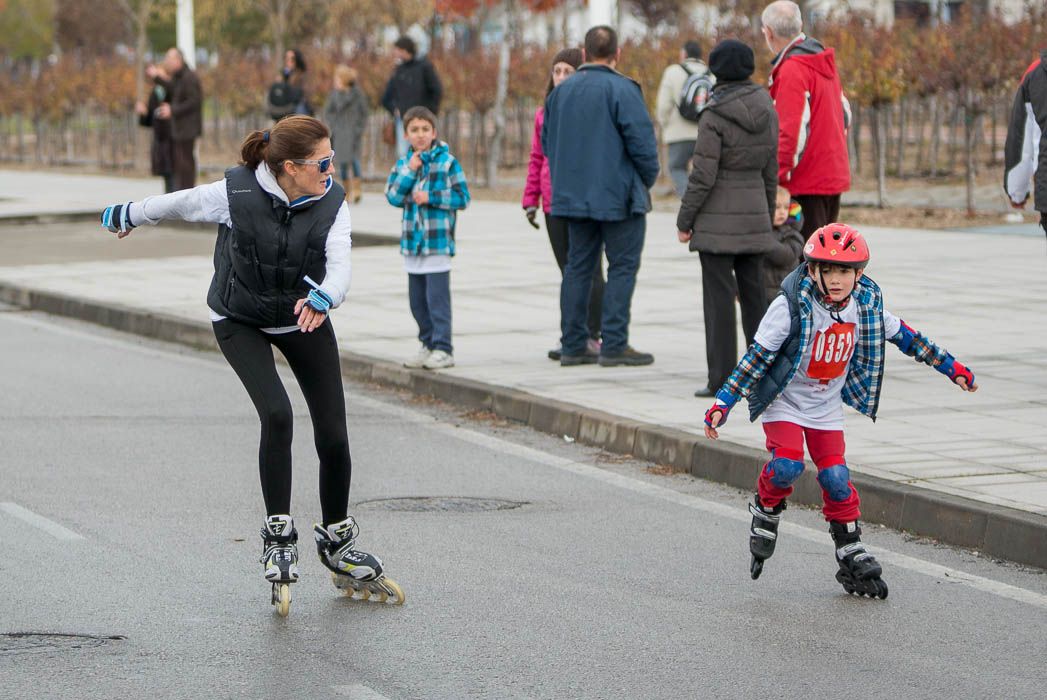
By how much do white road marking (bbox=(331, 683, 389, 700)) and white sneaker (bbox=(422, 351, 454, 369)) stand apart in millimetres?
5960

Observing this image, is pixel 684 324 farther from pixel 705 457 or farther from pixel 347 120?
pixel 347 120

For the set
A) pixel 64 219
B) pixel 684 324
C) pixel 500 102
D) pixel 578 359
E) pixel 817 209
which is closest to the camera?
pixel 817 209

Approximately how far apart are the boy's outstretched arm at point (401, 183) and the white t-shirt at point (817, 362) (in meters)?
4.96

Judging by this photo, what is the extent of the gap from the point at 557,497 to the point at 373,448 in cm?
153

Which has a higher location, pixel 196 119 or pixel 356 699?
pixel 196 119

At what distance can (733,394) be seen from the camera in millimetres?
6273

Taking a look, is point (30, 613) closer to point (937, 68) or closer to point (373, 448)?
point (373, 448)

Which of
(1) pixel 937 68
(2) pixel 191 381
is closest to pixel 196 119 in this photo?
(1) pixel 937 68

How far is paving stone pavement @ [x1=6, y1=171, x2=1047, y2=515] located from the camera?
8.41m

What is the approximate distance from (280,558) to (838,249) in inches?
81.0

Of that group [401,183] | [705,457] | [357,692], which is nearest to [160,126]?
[401,183]

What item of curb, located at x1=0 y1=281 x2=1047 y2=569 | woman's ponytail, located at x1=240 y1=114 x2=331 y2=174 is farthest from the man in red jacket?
woman's ponytail, located at x1=240 y1=114 x2=331 y2=174

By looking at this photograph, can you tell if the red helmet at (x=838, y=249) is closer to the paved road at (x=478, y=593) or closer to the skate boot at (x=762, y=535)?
the skate boot at (x=762, y=535)

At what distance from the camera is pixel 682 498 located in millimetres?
8102
